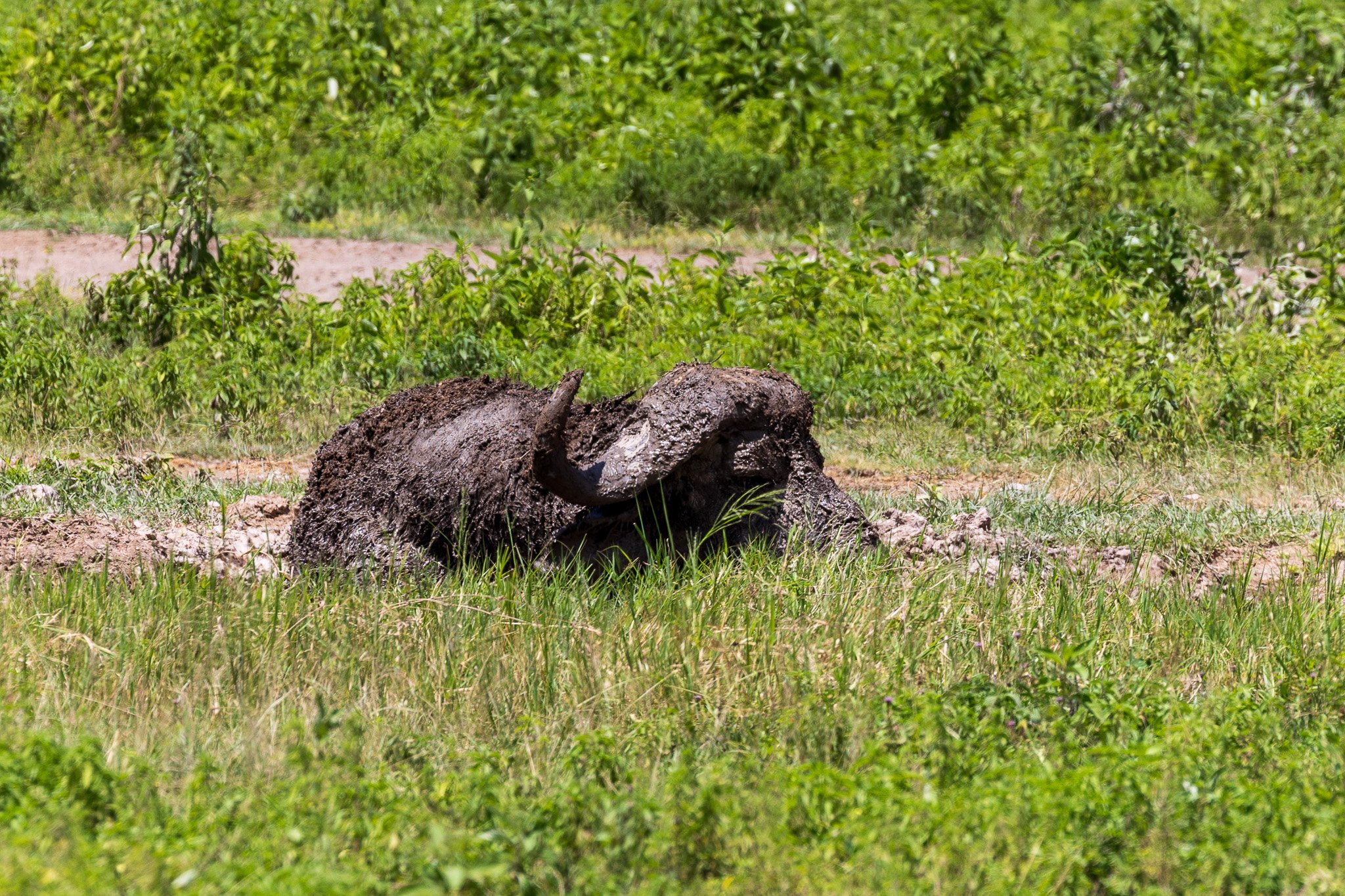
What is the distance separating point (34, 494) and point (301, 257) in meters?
5.53

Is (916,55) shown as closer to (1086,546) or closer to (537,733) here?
(1086,546)

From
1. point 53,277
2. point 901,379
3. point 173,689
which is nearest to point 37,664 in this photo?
point 173,689

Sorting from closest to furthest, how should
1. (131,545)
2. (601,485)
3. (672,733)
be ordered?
(672,733) < (601,485) < (131,545)

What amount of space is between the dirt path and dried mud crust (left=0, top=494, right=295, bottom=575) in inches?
193

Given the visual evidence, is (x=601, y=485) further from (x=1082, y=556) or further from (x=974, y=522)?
(x=1082, y=556)

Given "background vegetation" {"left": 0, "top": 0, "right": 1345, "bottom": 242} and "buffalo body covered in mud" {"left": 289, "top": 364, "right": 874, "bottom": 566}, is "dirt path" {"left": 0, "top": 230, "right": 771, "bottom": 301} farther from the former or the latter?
"buffalo body covered in mud" {"left": 289, "top": 364, "right": 874, "bottom": 566}

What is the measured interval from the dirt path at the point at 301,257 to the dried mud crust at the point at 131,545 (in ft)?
Answer: 16.1

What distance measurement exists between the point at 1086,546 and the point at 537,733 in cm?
300

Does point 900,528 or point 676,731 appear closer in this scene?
point 676,731

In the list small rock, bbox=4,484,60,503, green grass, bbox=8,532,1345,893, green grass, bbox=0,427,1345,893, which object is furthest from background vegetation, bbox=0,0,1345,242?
green grass, bbox=8,532,1345,893

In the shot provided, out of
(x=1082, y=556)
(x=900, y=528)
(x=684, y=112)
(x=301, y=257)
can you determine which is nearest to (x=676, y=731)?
(x=900, y=528)

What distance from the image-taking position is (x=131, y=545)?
19.9 ft

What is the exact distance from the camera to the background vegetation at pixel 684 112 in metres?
12.9

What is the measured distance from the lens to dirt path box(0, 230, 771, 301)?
11.4 metres
